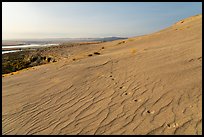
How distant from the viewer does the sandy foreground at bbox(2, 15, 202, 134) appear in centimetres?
510

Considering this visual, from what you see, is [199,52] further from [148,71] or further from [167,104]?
[167,104]

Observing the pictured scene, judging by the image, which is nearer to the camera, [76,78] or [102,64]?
[76,78]

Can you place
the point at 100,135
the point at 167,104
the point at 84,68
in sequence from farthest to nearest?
1. the point at 84,68
2. the point at 167,104
3. the point at 100,135

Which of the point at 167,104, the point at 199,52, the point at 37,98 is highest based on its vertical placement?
the point at 199,52

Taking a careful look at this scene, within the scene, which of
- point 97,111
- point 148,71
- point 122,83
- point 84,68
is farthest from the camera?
point 84,68

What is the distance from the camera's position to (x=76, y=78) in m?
8.99

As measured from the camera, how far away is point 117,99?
21.0 feet

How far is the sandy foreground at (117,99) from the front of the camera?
510 cm

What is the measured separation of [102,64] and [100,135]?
5.63 metres

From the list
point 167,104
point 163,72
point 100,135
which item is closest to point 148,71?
point 163,72

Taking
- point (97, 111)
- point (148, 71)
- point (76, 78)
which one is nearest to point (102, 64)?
point (76, 78)

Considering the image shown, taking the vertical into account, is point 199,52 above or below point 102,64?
above

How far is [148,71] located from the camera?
8062mm

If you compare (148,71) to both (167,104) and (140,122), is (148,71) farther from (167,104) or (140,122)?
(140,122)
